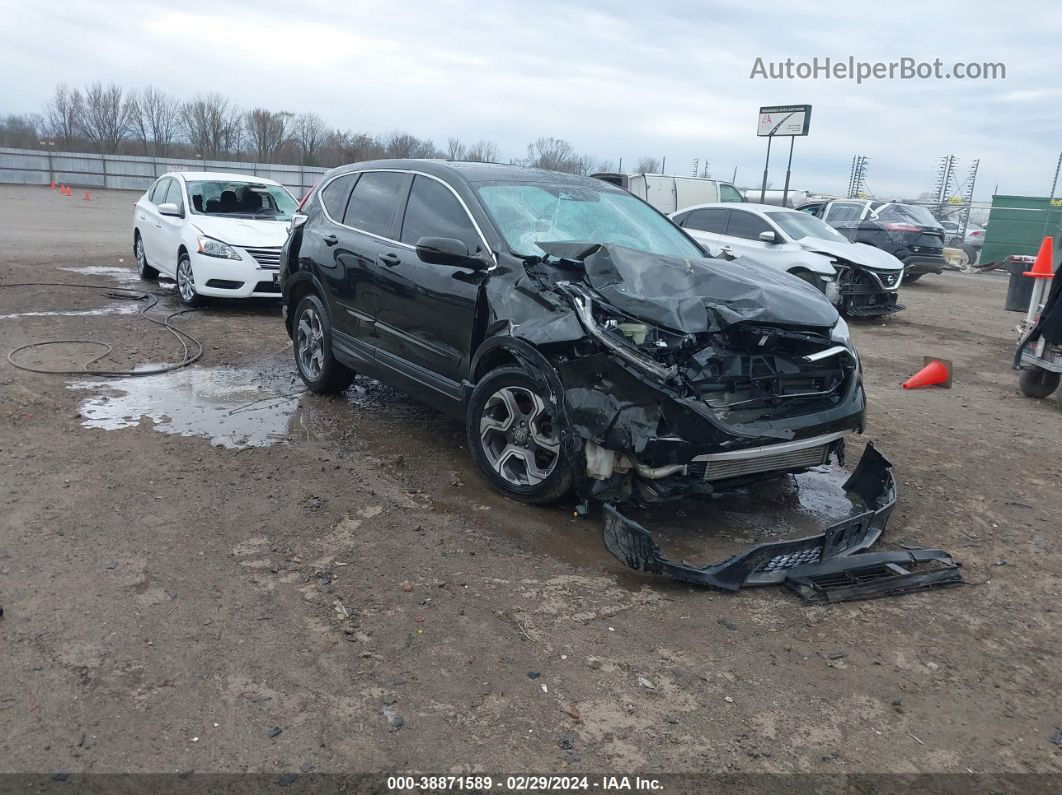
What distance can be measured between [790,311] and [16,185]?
149 ft

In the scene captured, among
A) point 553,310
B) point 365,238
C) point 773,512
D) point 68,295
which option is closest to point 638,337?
point 553,310

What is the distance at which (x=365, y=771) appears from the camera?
8.34ft

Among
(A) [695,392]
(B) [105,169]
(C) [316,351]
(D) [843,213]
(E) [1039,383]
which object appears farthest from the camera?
(B) [105,169]

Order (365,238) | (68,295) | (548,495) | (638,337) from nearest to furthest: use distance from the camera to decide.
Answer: (638,337)
(548,495)
(365,238)
(68,295)

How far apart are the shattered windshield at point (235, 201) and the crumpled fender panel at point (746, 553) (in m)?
8.32

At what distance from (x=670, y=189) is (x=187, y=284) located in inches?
506

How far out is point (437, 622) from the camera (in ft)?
11.2

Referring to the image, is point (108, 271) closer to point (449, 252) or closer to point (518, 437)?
point (449, 252)

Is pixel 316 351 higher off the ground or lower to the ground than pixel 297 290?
lower

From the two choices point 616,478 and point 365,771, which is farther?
point 616,478

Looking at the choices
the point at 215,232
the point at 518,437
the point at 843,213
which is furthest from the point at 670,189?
the point at 518,437

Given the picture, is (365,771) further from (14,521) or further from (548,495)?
(14,521)

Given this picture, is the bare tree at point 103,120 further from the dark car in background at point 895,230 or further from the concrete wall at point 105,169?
the dark car in background at point 895,230

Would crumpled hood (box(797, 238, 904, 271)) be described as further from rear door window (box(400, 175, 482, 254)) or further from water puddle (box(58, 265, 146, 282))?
water puddle (box(58, 265, 146, 282))
